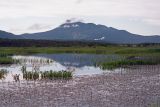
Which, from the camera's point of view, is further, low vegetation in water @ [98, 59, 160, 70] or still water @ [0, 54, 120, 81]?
low vegetation in water @ [98, 59, 160, 70]

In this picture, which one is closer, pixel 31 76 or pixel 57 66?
pixel 31 76

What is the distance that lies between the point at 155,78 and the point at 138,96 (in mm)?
12089

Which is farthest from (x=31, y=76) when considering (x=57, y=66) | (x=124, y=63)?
(x=124, y=63)

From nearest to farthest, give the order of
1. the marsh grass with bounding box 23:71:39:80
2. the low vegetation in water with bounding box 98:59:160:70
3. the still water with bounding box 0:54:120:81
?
the marsh grass with bounding box 23:71:39:80, the still water with bounding box 0:54:120:81, the low vegetation in water with bounding box 98:59:160:70

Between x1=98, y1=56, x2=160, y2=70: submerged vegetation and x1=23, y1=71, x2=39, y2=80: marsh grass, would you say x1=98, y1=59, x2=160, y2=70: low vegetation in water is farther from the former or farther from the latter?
x1=23, y1=71, x2=39, y2=80: marsh grass

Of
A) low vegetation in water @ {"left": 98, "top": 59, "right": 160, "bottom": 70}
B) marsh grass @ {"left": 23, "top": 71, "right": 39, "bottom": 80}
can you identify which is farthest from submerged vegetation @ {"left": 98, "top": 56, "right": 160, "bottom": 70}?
marsh grass @ {"left": 23, "top": 71, "right": 39, "bottom": 80}

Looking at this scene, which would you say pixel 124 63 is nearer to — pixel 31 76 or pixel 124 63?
pixel 124 63

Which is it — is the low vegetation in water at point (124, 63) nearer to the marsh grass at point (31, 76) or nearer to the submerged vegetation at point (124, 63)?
the submerged vegetation at point (124, 63)

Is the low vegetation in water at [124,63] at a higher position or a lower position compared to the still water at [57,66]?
higher

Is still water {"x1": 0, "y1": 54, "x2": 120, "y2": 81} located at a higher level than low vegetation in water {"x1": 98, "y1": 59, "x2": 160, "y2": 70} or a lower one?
lower

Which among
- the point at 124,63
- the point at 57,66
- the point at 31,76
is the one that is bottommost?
the point at 57,66

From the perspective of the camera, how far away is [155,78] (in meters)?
42.3

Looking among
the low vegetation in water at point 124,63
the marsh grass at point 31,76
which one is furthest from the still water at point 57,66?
the low vegetation in water at point 124,63

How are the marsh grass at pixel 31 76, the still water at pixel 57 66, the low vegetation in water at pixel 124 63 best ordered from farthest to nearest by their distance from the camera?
1. the low vegetation in water at pixel 124 63
2. the still water at pixel 57 66
3. the marsh grass at pixel 31 76
